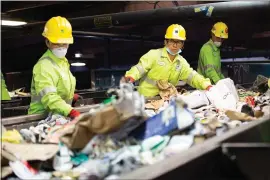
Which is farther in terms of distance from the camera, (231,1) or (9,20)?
(9,20)

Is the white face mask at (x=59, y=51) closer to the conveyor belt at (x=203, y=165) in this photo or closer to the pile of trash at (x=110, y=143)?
the pile of trash at (x=110, y=143)

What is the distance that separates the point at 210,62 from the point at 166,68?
1481mm

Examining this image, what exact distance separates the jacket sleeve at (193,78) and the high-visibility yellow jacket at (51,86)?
155cm

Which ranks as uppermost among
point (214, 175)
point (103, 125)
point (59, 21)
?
point (59, 21)

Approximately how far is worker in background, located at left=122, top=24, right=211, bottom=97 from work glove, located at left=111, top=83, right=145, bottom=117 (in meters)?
2.47

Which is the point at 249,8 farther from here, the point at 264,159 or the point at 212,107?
the point at 264,159

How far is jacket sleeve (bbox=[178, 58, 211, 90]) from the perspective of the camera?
13.3 feet

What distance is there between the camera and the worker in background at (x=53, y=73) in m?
2.91

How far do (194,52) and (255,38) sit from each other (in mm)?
2004

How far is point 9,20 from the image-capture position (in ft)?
23.1

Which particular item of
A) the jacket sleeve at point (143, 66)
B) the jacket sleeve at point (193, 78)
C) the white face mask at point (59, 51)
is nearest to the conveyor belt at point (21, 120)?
the white face mask at point (59, 51)

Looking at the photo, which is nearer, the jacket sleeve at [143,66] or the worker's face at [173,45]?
the jacket sleeve at [143,66]

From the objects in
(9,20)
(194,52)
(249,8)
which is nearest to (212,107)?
(249,8)

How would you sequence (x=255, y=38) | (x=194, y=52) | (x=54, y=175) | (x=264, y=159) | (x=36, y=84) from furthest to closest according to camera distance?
(x=194, y=52)
(x=255, y=38)
(x=36, y=84)
(x=264, y=159)
(x=54, y=175)
